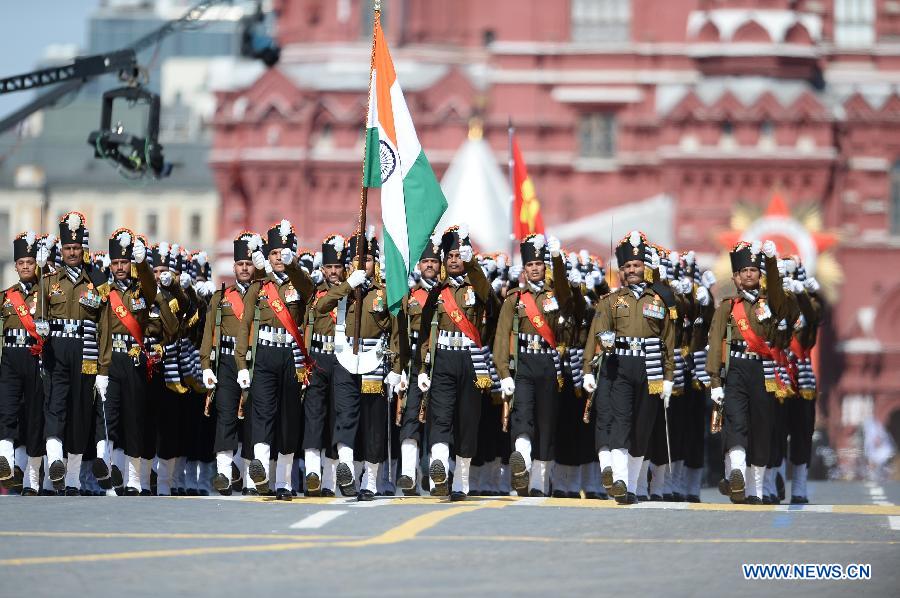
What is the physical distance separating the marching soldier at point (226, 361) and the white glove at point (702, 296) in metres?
4.03

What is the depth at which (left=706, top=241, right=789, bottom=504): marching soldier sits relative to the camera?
19.9 metres

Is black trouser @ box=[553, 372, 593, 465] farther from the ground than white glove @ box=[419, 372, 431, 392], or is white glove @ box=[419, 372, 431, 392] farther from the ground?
white glove @ box=[419, 372, 431, 392]

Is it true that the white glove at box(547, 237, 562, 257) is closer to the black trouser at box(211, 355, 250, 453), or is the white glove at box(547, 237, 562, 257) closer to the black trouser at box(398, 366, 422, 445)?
the black trouser at box(398, 366, 422, 445)

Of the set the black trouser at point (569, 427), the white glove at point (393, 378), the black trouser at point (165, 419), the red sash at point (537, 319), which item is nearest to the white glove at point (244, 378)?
the white glove at point (393, 378)

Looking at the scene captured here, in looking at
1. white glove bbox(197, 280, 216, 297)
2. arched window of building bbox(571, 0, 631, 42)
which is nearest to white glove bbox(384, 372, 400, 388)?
white glove bbox(197, 280, 216, 297)

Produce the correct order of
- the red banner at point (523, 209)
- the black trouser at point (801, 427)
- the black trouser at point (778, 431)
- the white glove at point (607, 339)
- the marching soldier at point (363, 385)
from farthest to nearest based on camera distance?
the red banner at point (523, 209) < the black trouser at point (801, 427) < the black trouser at point (778, 431) < the white glove at point (607, 339) < the marching soldier at point (363, 385)

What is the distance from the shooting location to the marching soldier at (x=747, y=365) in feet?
65.2

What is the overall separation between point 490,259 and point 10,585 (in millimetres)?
8501

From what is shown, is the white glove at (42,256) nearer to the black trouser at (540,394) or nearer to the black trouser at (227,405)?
the black trouser at (227,405)

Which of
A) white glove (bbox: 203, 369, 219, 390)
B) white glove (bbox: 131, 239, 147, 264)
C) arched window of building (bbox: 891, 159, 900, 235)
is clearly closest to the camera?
white glove (bbox: 203, 369, 219, 390)

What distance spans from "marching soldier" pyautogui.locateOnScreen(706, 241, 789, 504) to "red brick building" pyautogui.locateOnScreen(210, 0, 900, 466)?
40163 mm

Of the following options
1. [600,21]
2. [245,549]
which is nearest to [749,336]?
[245,549]

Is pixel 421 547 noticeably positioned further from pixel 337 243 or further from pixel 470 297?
pixel 337 243

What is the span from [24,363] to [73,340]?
1.46 feet
